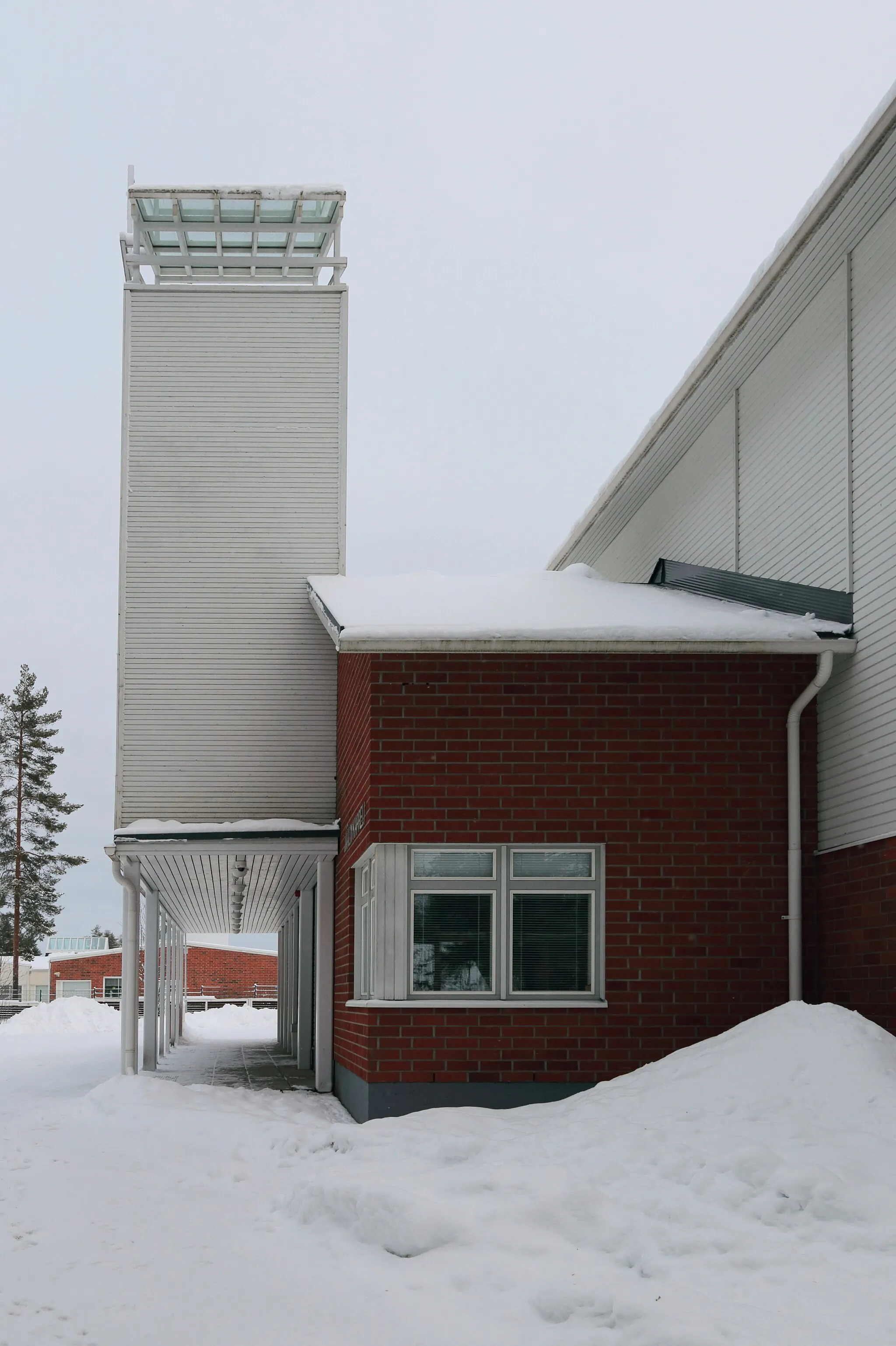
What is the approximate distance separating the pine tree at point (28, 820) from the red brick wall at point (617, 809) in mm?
49909

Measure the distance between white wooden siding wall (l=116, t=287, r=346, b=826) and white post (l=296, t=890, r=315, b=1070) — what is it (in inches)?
194

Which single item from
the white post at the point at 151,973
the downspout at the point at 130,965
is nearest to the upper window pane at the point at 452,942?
the downspout at the point at 130,965

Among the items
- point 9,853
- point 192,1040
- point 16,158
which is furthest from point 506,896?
point 9,853

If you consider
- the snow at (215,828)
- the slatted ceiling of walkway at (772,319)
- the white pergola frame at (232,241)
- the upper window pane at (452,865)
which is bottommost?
the upper window pane at (452,865)

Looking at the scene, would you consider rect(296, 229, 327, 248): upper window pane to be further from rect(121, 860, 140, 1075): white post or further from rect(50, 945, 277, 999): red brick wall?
rect(50, 945, 277, 999): red brick wall

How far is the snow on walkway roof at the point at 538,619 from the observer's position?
11289 millimetres

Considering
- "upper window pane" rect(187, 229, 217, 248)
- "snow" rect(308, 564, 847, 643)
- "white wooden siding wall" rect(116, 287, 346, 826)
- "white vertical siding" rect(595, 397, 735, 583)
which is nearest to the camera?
"snow" rect(308, 564, 847, 643)

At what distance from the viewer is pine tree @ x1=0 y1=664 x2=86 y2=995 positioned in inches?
2306

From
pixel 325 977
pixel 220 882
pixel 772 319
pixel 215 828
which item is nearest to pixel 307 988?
pixel 220 882

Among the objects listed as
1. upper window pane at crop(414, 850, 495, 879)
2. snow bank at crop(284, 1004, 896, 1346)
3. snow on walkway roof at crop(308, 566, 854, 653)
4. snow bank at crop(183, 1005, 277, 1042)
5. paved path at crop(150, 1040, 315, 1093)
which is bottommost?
snow bank at crop(183, 1005, 277, 1042)

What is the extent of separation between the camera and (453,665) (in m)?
11.8

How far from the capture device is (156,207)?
17172mm

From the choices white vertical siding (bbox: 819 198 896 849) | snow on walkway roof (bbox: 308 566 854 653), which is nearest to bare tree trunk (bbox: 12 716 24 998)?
snow on walkway roof (bbox: 308 566 854 653)

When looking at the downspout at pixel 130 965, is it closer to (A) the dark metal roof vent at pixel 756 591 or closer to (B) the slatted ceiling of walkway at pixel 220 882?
(B) the slatted ceiling of walkway at pixel 220 882
